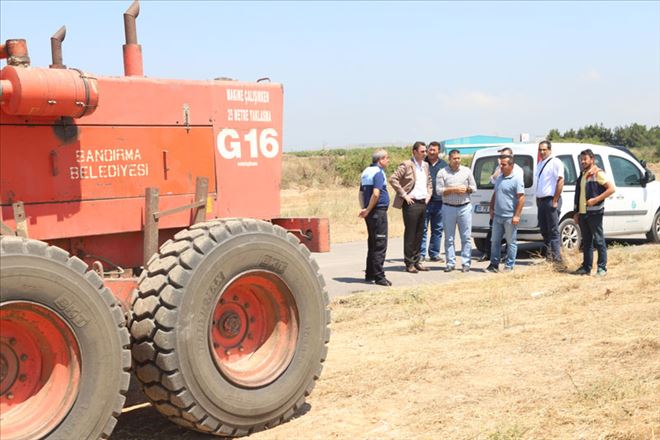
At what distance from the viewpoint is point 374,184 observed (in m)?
11.0

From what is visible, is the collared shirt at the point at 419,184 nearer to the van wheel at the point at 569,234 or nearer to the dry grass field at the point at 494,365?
the dry grass field at the point at 494,365

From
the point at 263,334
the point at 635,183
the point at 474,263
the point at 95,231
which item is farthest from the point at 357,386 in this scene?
the point at 635,183

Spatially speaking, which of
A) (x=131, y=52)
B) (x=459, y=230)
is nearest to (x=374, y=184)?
(x=459, y=230)

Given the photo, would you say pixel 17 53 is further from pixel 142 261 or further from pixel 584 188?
pixel 584 188

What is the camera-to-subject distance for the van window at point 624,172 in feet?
47.7

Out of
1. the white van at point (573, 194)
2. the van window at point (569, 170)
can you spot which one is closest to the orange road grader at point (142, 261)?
the white van at point (573, 194)

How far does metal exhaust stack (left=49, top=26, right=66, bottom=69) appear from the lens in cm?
514

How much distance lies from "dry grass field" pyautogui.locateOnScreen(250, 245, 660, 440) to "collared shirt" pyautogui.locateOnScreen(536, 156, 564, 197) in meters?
2.15

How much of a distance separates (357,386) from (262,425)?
3.88 ft

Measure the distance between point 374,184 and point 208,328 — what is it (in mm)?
6376

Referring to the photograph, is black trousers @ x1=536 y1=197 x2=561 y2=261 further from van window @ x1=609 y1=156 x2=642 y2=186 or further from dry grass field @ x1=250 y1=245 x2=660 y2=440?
van window @ x1=609 y1=156 x2=642 y2=186

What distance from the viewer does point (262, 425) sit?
516 centimetres

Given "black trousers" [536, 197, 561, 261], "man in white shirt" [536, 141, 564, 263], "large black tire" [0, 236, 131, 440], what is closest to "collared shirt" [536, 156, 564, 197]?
"man in white shirt" [536, 141, 564, 263]

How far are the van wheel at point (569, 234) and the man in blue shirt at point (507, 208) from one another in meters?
1.57
